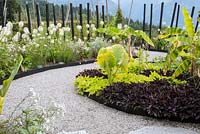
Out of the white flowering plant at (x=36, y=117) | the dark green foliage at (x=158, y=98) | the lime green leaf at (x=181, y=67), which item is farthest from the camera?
the lime green leaf at (x=181, y=67)

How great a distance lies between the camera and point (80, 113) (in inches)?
193

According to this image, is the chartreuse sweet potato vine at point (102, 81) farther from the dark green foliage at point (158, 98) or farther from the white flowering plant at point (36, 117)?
the white flowering plant at point (36, 117)

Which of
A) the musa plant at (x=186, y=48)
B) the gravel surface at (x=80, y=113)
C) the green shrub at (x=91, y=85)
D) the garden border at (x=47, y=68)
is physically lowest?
the garden border at (x=47, y=68)

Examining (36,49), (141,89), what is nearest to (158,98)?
(141,89)

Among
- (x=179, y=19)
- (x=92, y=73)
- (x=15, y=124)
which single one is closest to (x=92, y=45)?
(x=92, y=73)

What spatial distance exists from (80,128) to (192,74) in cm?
244

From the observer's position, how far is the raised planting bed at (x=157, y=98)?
14.6 feet

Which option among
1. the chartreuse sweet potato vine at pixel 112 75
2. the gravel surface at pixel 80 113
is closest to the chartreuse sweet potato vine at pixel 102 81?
the chartreuse sweet potato vine at pixel 112 75

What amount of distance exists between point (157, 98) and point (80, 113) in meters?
1.04

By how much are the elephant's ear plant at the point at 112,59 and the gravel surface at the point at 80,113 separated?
1.94 ft

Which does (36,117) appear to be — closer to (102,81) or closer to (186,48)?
(102,81)

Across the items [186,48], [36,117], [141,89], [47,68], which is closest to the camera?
[36,117]

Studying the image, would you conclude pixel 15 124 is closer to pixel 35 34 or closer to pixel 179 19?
pixel 35 34

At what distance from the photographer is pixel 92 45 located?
980cm
